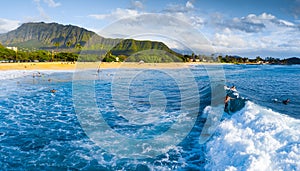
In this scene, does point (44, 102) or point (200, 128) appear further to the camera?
point (44, 102)

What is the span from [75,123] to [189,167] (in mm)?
9130

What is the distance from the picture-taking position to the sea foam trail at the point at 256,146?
313 inches

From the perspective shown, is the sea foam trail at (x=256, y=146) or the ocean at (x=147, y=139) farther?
the ocean at (x=147, y=139)

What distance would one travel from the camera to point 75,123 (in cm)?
1575

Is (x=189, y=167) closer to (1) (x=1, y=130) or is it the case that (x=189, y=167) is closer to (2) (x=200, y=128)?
(2) (x=200, y=128)

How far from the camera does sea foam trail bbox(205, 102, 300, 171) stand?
7953 mm

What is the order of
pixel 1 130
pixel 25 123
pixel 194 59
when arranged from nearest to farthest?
1. pixel 1 130
2. pixel 25 123
3. pixel 194 59

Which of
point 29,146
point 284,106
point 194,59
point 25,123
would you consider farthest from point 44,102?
point 194,59

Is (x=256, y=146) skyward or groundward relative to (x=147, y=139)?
skyward

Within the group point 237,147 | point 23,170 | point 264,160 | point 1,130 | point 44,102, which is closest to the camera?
point 264,160

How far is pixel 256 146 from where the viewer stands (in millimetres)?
9367

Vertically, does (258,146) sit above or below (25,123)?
above

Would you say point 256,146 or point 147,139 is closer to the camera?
point 256,146

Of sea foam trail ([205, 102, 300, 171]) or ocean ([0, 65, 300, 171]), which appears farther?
ocean ([0, 65, 300, 171])
